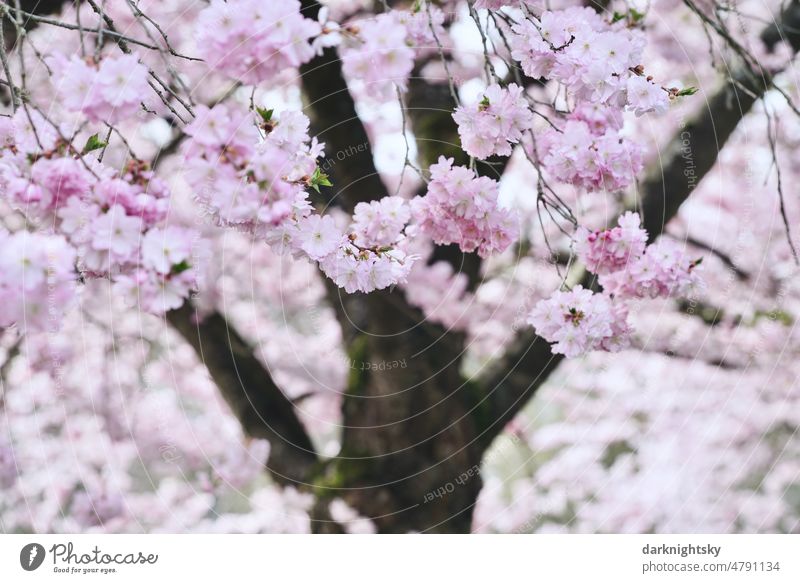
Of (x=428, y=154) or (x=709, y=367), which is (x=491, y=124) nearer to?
(x=428, y=154)

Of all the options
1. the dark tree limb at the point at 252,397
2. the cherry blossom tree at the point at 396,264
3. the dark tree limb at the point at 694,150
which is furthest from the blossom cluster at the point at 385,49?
the dark tree limb at the point at 252,397

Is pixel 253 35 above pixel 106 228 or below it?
above

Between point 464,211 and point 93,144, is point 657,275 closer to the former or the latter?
point 464,211

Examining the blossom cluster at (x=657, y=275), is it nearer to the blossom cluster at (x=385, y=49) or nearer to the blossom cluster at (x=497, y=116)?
the blossom cluster at (x=497, y=116)

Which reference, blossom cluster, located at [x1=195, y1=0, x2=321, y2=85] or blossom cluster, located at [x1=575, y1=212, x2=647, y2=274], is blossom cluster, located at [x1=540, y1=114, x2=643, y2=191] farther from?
blossom cluster, located at [x1=195, y1=0, x2=321, y2=85]

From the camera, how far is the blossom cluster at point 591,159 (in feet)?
3.47

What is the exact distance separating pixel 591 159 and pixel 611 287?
8.6 inches

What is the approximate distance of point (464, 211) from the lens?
1030 millimetres

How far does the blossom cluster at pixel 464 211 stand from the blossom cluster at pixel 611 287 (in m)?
0.12

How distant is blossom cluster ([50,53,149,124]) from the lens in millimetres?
701
